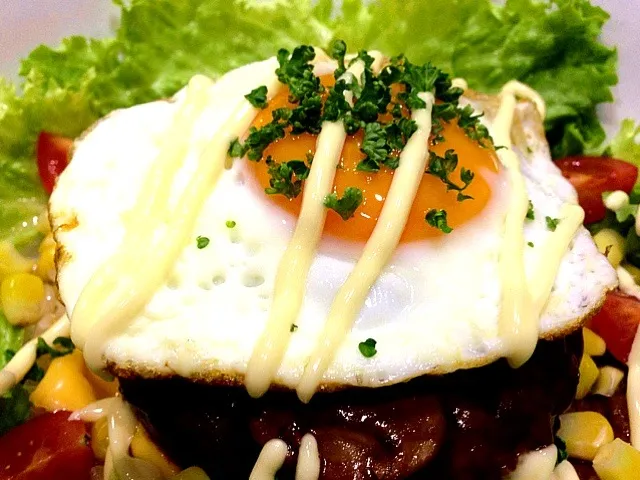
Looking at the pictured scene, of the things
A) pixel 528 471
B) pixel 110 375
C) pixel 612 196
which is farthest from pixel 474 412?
pixel 612 196

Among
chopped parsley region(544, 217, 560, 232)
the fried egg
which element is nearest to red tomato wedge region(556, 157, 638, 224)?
the fried egg

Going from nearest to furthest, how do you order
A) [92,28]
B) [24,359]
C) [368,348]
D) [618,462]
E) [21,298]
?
[368,348]
[618,462]
[24,359]
[21,298]
[92,28]

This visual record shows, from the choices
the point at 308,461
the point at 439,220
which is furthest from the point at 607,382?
the point at 308,461

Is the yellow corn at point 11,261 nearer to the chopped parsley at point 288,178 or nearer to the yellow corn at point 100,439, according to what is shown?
the yellow corn at point 100,439

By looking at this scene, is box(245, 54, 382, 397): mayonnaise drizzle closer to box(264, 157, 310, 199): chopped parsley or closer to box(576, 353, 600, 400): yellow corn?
box(264, 157, 310, 199): chopped parsley

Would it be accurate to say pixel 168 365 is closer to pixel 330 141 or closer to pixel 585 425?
pixel 330 141

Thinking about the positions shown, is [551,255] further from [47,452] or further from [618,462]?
[47,452]
